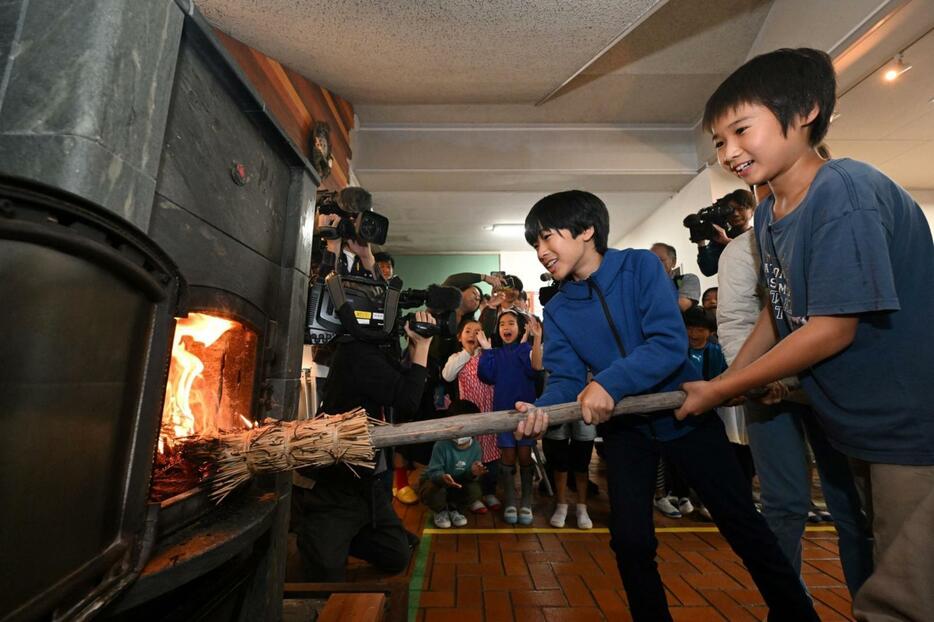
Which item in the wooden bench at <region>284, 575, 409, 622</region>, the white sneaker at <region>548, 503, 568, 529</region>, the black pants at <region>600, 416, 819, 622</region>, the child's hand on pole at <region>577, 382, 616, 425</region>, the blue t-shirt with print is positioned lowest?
the white sneaker at <region>548, 503, 568, 529</region>

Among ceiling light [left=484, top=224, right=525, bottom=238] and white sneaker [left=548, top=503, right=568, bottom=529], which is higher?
ceiling light [left=484, top=224, right=525, bottom=238]

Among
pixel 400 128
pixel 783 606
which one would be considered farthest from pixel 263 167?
pixel 400 128

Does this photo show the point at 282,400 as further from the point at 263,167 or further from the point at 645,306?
the point at 645,306

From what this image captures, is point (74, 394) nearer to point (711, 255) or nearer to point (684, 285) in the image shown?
point (711, 255)

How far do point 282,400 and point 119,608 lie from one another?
→ 2.87ft

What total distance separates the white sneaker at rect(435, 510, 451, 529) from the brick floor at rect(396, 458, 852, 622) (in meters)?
0.10

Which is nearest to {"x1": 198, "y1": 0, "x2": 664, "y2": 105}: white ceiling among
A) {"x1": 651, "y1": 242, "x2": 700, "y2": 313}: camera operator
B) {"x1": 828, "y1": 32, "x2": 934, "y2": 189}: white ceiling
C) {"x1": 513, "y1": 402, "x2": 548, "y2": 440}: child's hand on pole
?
{"x1": 651, "y1": 242, "x2": 700, "y2": 313}: camera operator

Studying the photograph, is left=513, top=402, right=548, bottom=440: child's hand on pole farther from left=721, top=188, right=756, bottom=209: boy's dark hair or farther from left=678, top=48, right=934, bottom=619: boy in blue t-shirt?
left=721, top=188, right=756, bottom=209: boy's dark hair

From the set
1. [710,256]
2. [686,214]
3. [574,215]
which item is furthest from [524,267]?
[574,215]

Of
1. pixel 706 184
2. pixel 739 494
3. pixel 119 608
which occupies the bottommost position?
pixel 119 608

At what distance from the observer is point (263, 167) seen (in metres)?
1.59

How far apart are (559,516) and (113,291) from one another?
3094 millimetres

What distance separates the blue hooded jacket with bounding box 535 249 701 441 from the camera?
137 centimetres

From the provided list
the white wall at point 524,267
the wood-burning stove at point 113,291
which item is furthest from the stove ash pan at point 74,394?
the white wall at point 524,267
